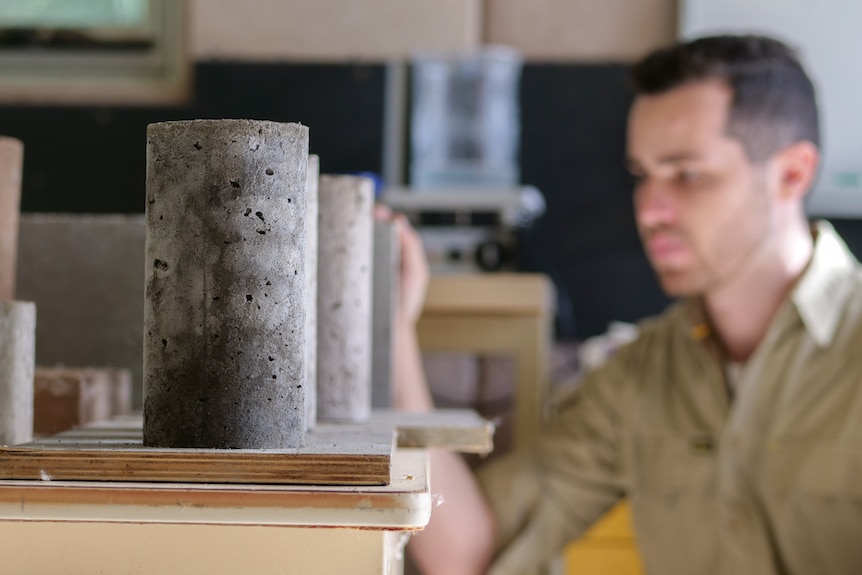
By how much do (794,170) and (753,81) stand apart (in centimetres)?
16

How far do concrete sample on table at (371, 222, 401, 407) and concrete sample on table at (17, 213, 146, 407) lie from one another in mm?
234

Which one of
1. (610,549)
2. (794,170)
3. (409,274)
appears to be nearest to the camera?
(409,274)

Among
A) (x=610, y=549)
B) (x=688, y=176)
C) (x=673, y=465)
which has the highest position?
(x=688, y=176)

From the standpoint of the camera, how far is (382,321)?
1.06 meters

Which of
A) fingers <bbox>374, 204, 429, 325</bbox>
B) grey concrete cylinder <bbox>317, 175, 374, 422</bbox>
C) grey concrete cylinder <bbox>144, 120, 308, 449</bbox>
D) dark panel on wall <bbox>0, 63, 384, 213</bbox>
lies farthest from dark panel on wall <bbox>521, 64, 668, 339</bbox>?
grey concrete cylinder <bbox>144, 120, 308, 449</bbox>

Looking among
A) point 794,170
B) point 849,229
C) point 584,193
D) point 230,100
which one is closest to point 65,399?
point 794,170

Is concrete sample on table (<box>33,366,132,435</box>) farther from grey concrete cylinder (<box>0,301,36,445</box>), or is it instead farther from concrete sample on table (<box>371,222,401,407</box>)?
concrete sample on table (<box>371,222,401,407</box>)

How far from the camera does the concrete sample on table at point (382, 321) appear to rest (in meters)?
1.06

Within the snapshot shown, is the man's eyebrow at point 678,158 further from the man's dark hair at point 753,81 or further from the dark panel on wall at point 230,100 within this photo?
the dark panel on wall at point 230,100

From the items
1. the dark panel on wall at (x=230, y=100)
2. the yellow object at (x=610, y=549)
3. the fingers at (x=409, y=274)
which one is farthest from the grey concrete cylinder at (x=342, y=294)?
the dark panel on wall at (x=230, y=100)

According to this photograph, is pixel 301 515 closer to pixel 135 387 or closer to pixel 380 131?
pixel 135 387

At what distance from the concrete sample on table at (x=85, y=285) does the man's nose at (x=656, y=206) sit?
879 millimetres

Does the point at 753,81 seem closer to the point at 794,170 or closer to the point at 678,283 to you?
the point at 794,170

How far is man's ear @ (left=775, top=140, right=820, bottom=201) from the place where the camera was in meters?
1.69
